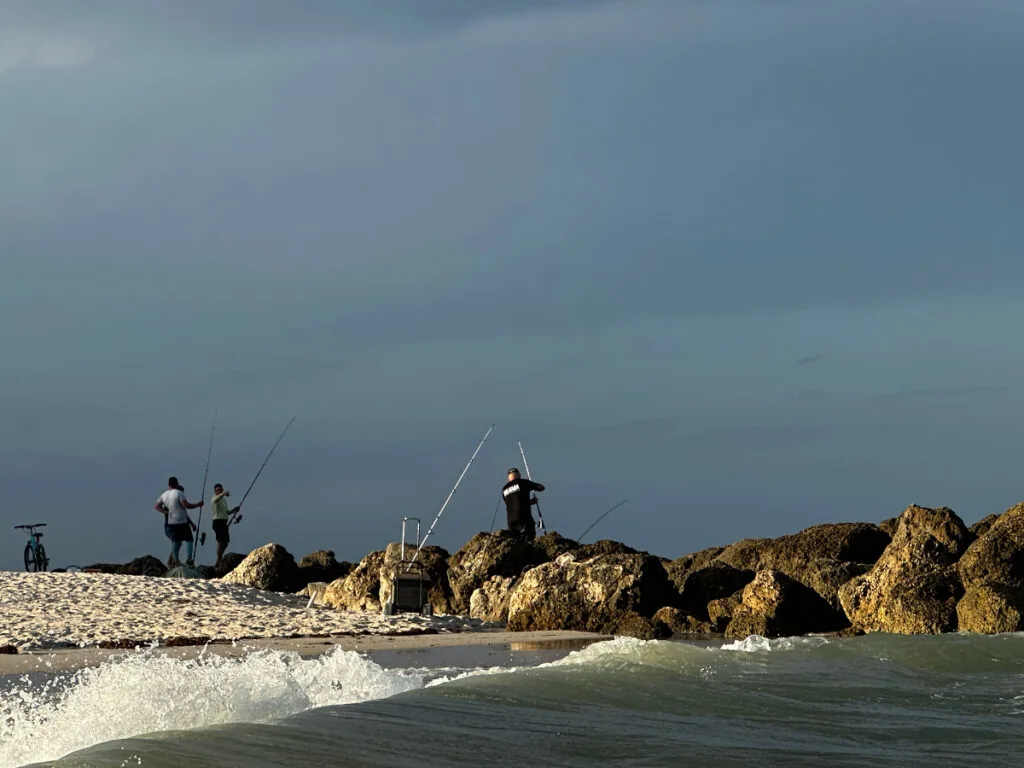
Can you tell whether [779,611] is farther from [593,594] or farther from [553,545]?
[553,545]

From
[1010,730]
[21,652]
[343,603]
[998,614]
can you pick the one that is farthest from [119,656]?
[998,614]

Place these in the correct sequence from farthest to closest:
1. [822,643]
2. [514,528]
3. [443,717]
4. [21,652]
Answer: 1. [514,528]
2. [21,652]
3. [822,643]
4. [443,717]

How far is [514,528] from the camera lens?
20.3 m

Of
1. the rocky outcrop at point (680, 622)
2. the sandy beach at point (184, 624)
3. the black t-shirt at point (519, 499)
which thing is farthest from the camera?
the black t-shirt at point (519, 499)

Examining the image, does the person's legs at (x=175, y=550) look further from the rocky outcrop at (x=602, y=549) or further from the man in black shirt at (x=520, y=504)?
the rocky outcrop at (x=602, y=549)

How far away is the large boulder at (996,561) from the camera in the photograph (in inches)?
513

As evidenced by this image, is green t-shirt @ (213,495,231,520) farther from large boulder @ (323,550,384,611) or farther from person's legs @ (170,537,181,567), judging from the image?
large boulder @ (323,550,384,611)

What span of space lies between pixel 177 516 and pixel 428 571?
588 cm

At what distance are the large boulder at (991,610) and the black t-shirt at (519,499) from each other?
28.8 ft

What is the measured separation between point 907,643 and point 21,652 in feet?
29.7

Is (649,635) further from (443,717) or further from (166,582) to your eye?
(166,582)

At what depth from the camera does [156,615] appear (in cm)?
1577

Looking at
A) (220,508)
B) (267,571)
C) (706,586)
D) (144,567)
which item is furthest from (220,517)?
(706,586)

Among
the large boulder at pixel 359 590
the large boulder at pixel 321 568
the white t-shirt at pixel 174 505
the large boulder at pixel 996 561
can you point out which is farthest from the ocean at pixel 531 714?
the white t-shirt at pixel 174 505
